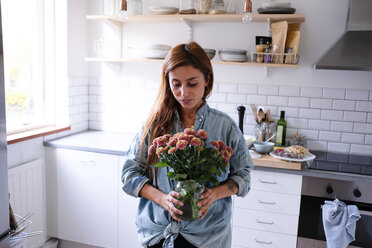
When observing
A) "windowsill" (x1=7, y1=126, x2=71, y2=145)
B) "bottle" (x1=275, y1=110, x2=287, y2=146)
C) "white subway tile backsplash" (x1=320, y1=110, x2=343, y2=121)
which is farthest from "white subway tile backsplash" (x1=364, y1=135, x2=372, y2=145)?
"windowsill" (x1=7, y1=126, x2=71, y2=145)

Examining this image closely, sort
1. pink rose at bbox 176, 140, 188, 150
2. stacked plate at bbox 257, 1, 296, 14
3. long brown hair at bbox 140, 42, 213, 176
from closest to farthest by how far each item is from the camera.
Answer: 1. pink rose at bbox 176, 140, 188, 150
2. long brown hair at bbox 140, 42, 213, 176
3. stacked plate at bbox 257, 1, 296, 14

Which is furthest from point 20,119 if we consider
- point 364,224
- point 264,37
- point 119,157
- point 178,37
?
point 364,224

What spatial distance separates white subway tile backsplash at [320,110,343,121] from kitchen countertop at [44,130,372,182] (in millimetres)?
666

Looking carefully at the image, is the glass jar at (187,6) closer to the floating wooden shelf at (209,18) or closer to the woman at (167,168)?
the floating wooden shelf at (209,18)

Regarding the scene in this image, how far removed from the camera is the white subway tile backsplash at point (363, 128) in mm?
2738

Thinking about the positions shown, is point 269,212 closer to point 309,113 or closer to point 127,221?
point 309,113

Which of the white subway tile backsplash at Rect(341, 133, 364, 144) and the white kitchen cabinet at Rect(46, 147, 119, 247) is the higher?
the white subway tile backsplash at Rect(341, 133, 364, 144)

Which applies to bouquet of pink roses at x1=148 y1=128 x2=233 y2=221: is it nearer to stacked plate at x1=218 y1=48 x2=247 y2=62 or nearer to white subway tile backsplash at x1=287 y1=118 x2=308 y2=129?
stacked plate at x1=218 y1=48 x2=247 y2=62

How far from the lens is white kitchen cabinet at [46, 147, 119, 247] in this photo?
2668mm

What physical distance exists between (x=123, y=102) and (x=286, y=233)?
1838 millimetres

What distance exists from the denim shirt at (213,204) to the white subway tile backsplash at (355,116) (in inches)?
68.8

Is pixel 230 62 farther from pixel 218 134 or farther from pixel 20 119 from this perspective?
pixel 20 119

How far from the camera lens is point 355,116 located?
275 cm

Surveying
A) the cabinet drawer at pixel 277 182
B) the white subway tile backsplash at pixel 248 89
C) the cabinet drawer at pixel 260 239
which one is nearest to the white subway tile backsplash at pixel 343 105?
the white subway tile backsplash at pixel 248 89
